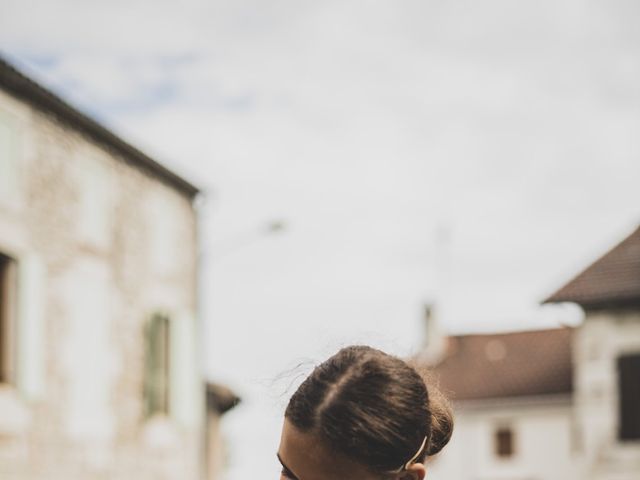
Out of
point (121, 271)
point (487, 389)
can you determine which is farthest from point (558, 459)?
point (121, 271)

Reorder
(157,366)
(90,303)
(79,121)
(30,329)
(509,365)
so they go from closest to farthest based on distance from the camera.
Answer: (30,329)
(79,121)
(90,303)
(157,366)
(509,365)

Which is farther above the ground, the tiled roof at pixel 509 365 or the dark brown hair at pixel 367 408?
the tiled roof at pixel 509 365

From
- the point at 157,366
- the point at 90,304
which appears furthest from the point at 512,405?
the point at 90,304

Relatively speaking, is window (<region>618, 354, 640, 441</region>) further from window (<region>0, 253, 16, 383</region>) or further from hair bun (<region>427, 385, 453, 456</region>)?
hair bun (<region>427, 385, 453, 456</region>)

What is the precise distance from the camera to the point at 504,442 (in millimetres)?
35281

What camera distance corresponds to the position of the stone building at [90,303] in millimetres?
11391

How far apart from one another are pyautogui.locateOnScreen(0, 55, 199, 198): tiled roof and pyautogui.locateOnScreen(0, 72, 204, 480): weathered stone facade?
0.21ft

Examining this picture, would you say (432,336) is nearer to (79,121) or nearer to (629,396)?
(629,396)

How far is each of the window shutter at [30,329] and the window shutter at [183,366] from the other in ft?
11.1

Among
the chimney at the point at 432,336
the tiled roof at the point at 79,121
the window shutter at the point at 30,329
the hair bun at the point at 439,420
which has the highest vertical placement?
the chimney at the point at 432,336

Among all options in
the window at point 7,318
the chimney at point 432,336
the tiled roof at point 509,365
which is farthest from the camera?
the chimney at point 432,336

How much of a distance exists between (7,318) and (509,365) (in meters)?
26.9

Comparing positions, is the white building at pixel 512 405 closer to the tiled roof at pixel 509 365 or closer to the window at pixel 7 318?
the tiled roof at pixel 509 365

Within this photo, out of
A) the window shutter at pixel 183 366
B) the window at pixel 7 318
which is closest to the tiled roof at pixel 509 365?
the window shutter at pixel 183 366
